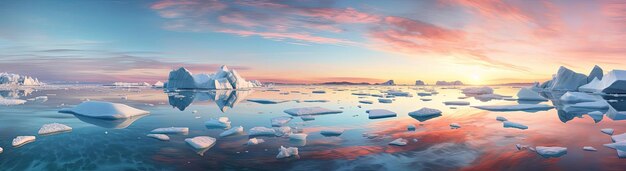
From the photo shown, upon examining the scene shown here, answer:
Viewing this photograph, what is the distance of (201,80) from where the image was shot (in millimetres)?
49156

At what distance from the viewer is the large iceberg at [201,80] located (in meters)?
44.8

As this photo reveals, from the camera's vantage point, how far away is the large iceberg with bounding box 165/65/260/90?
44.8m

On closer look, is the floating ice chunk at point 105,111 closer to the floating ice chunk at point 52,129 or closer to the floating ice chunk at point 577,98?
the floating ice chunk at point 52,129

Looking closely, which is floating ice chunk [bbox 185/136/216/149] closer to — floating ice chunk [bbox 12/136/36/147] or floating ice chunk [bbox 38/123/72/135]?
floating ice chunk [bbox 12/136/36/147]

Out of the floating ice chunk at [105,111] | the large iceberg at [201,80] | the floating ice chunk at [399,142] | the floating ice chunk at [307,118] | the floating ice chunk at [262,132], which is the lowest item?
the floating ice chunk at [399,142]

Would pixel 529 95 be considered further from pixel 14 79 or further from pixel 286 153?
pixel 14 79

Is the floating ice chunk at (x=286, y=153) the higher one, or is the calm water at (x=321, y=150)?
the floating ice chunk at (x=286, y=153)

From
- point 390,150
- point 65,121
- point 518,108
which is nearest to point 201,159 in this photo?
point 390,150

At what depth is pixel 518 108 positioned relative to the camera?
17656 millimetres

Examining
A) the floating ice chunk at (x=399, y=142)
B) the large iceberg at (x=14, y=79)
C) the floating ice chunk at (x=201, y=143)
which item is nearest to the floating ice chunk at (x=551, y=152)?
the floating ice chunk at (x=399, y=142)

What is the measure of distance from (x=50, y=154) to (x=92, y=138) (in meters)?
1.70

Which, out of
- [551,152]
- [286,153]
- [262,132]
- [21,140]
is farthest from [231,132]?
[551,152]

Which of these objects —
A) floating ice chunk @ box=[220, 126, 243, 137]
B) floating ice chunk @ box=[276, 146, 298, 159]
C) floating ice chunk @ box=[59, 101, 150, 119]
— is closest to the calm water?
floating ice chunk @ box=[276, 146, 298, 159]

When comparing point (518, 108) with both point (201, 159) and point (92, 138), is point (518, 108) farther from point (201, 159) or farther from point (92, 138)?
point (92, 138)
